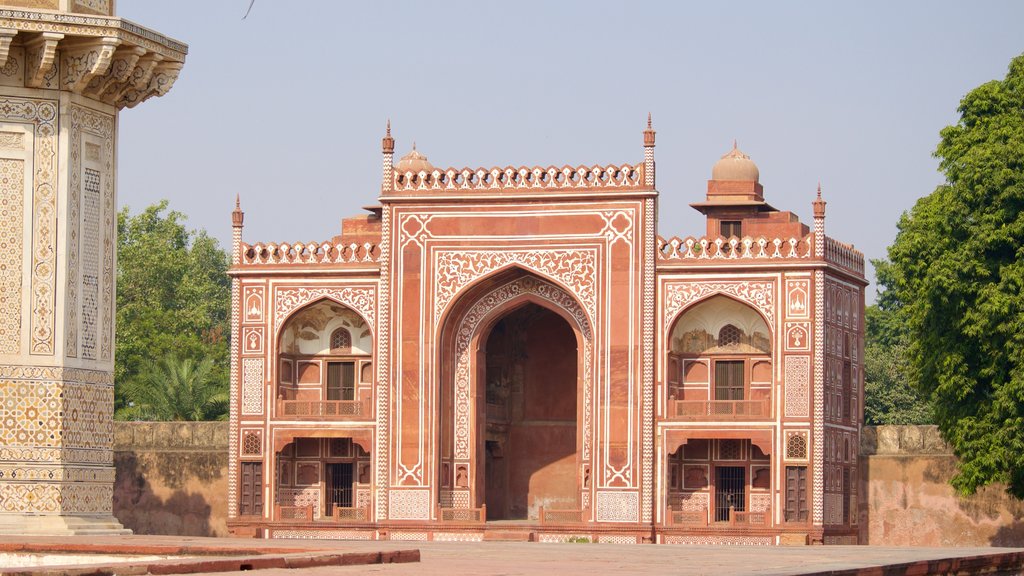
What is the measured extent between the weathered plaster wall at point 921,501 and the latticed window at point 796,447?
2615mm

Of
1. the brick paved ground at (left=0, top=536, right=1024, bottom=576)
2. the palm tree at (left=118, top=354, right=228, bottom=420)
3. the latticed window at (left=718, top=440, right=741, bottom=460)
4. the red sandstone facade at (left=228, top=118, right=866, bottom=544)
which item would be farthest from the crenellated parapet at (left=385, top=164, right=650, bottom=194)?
the brick paved ground at (left=0, top=536, right=1024, bottom=576)

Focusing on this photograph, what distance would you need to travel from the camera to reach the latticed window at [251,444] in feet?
103

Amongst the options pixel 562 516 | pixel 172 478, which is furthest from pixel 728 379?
pixel 172 478

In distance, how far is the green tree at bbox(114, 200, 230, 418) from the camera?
1719 inches

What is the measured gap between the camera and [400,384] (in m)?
30.5

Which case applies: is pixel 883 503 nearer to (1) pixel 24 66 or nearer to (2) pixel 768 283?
(2) pixel 768 283

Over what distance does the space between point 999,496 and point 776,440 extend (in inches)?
161

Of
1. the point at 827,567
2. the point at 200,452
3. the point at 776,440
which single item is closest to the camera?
the point at 827,567

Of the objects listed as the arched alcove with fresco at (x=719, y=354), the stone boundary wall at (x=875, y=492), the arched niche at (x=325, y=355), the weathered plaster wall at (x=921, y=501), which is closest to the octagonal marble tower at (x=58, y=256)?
the arched alcove with fresco at (x=719, y=354)

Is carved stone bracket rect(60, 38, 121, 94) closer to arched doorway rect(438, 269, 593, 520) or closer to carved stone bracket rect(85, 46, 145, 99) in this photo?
carved stone bracket rect(85, 46, 145, 99)

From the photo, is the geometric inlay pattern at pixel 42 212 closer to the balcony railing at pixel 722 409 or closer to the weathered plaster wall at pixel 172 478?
the balcony railing at pixel 722 409

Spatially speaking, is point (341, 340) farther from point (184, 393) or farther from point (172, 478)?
point (184, 393)

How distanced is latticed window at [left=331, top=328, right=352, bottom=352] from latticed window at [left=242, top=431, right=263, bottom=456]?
1985mm

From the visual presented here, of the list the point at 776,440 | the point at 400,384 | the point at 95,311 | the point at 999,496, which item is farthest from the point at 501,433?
the point at 95,311
